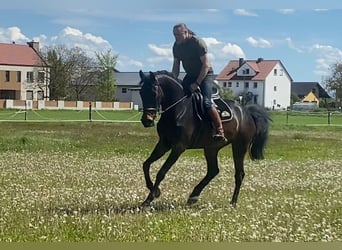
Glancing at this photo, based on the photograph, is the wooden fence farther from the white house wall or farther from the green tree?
the white house wall

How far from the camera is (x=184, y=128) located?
391 inches

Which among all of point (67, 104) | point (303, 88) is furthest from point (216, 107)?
point (67, 104)

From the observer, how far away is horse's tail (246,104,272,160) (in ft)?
35.4

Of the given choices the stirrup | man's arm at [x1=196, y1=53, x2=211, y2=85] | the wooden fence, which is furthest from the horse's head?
the wooden fence

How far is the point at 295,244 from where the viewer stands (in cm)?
728

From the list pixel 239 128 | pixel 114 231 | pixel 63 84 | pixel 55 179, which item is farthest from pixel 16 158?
pixel 114 231

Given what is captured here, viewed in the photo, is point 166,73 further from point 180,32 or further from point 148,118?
point 180,32

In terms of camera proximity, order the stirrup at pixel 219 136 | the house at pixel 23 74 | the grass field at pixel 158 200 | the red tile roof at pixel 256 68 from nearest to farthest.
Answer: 1. the grass field at pixel 158 200
2. the red tile roof at pixel 256 68
3. the house at pixel 23 74
4. the stirrup at pixel 219 136

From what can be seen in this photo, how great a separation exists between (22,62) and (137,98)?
1661 mm

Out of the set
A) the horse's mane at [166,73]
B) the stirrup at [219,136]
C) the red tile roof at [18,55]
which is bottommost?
the stirrup at [219,136]

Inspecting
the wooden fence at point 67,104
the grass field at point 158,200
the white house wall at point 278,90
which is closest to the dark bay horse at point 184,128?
the white house wall at point 278,90

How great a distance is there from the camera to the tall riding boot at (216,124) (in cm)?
1002

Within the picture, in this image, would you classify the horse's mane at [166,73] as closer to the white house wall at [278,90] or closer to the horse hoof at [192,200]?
the white house wall at [278,90]

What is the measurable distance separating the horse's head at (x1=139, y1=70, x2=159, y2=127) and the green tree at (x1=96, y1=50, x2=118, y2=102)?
18.1 inches
